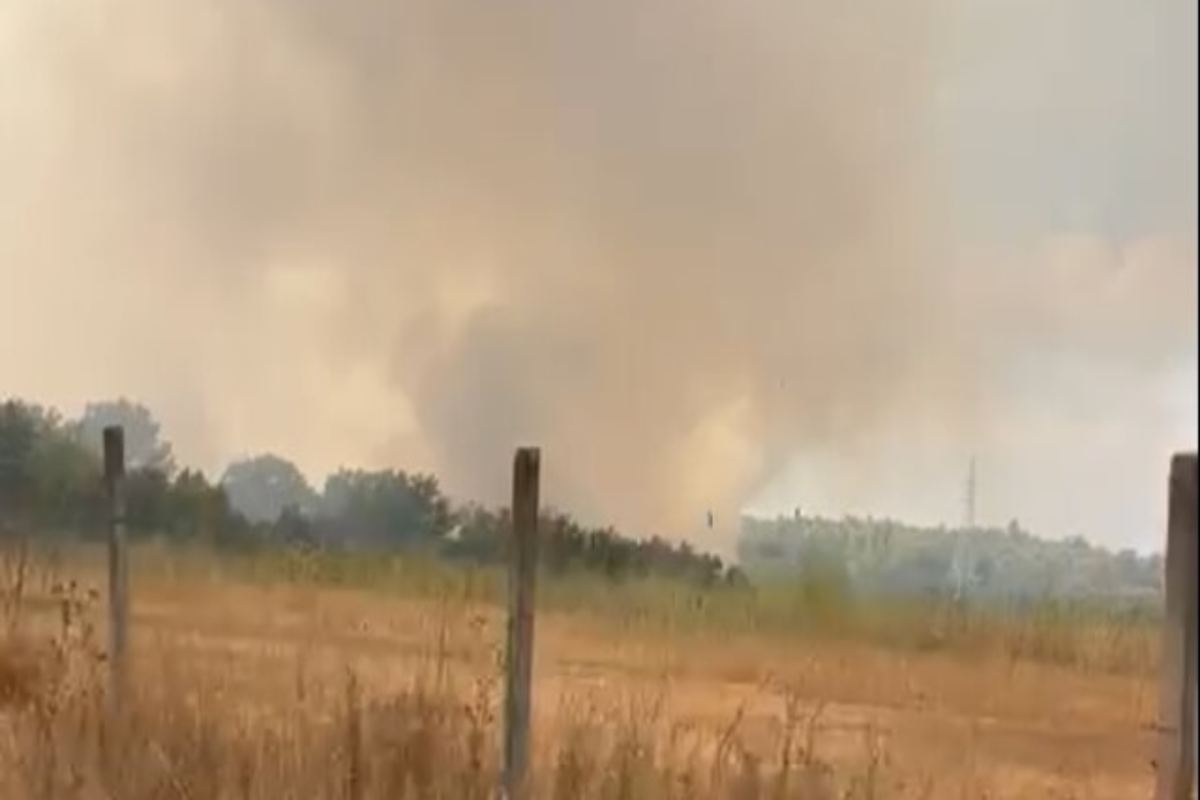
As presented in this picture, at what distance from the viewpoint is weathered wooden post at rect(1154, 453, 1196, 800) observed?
6.37 feet

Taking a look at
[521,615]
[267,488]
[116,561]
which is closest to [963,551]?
[521,615]

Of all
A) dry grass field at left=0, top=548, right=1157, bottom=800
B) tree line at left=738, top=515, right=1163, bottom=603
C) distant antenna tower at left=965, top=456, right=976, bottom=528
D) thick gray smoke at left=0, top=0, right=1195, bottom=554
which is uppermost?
thick gray smoke at left=0, top=0, right=1195, bottom=554

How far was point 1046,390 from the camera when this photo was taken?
2.14 m

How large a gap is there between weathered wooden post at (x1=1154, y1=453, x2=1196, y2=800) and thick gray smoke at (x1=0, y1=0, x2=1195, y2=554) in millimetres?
163

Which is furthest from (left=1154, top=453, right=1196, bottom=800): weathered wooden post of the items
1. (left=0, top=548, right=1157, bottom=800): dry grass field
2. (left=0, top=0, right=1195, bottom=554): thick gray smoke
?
(left=0, top=0, right=1195, bottom=554): thick gray smoke

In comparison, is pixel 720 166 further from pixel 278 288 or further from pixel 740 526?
pixel 278 288

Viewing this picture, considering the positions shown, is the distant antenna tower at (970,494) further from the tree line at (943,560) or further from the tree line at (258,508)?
the tree line at (258,508)

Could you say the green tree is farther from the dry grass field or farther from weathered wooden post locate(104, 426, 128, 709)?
weathered wooden post locate(104, 426, 128, 709)

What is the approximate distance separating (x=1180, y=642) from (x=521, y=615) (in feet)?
2.60

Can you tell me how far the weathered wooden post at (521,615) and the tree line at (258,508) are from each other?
18mm

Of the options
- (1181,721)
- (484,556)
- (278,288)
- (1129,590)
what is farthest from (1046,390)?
(278,288)

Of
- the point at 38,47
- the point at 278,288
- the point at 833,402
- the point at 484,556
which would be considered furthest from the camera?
the point at 38,47

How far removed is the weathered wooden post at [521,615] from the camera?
8.08 feet

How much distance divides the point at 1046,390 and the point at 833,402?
242 mm
